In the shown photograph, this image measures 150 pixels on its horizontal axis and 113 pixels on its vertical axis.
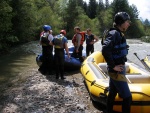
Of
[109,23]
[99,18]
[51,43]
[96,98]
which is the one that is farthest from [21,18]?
[99,18]

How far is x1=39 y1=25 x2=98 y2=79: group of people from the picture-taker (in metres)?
7.71

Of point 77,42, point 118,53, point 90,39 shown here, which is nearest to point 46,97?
point 118,53

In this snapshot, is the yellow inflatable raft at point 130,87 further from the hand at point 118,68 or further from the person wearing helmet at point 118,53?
the hand at point 118,68

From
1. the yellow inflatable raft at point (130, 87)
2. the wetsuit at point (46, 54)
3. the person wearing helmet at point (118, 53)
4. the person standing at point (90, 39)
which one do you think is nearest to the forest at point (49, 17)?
the person standing at point (90, 39)

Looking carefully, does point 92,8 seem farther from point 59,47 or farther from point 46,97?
point 46,97

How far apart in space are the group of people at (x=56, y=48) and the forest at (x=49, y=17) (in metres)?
6.95

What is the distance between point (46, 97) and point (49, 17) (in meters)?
35.7

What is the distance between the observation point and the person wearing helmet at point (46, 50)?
825 centimetres

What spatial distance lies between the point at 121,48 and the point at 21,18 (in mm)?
20383

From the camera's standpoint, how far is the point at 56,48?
771cm

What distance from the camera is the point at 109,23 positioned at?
76000 millimetres

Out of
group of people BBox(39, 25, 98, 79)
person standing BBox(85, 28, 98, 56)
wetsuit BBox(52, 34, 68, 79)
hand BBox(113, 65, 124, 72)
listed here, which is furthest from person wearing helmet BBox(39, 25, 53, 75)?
hand BBox(113, 65, 124, 72)

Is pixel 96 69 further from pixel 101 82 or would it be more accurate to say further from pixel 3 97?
pixel 3 97

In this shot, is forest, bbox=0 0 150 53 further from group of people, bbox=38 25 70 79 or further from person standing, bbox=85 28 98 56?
group of people, bbox=38 25 70 79
